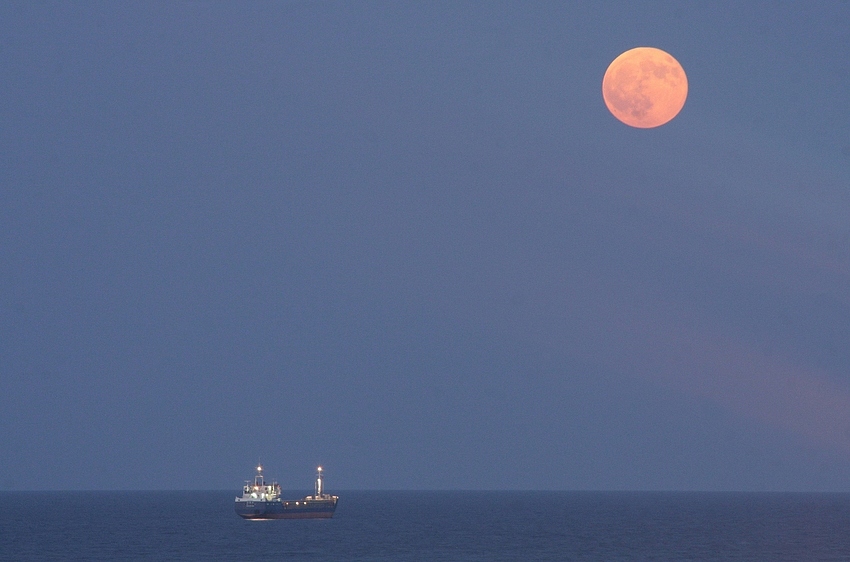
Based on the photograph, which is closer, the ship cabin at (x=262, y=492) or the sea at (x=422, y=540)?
the sea at (x=422, y=540)

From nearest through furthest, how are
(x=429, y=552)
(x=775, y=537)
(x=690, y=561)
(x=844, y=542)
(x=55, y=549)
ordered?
(x=690, y=561)
(x=429, y=552)
(x=55, y=549)
(x=844, y=542)
(x=775, y=537)

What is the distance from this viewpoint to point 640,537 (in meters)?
118

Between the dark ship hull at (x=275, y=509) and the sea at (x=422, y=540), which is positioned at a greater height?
the dark ship hull at (x=275, y=509)

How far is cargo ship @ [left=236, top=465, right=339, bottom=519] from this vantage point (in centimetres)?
13862

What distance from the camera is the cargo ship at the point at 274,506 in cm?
13862

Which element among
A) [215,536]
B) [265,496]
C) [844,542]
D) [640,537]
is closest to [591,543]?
[640,537]

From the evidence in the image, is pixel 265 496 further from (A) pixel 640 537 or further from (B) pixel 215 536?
(A) pixel 640 537

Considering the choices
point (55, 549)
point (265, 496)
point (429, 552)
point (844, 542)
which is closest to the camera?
point (429, 552)

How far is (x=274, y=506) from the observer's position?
13888 centimetres

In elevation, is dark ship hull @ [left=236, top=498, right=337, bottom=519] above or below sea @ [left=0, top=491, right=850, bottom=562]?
above

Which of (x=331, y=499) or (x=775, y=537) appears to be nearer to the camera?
(x=775, y=537)

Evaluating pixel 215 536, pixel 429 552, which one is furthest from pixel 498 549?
pixel 215 536

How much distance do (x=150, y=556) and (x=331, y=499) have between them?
53.8 meters

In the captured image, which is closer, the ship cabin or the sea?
the sea
